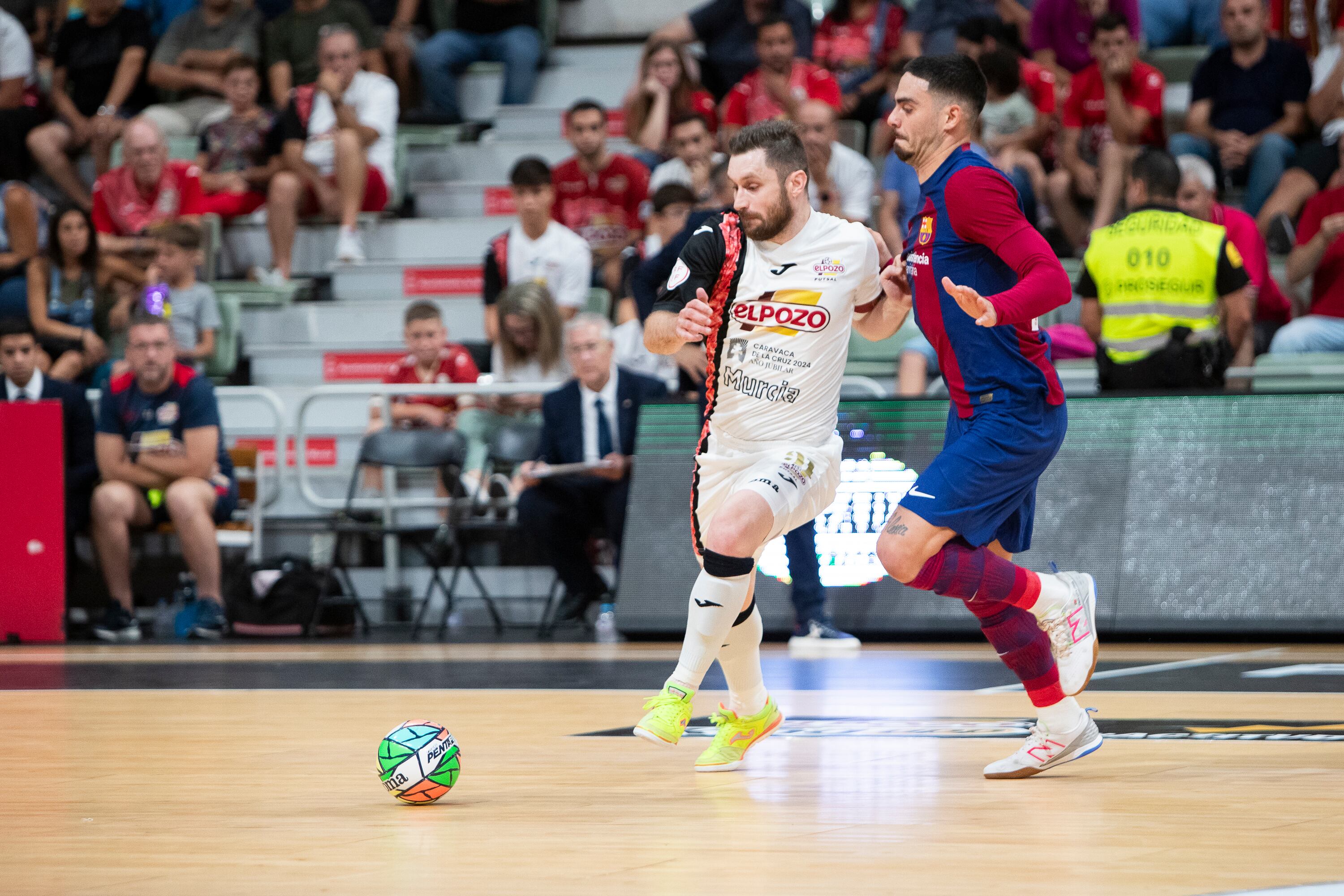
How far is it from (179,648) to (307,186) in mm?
5156

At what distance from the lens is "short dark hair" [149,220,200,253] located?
12.5 meters

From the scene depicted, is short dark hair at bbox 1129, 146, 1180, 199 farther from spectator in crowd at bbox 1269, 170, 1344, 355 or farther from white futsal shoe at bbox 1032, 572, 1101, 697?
white futsal shoe at bbox 1032, 572, 1101, 697

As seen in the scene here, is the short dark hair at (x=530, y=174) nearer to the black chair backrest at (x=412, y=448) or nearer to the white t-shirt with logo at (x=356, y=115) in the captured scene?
the black chair backrest at (x=412, y=448)

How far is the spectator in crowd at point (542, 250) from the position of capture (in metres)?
12.2

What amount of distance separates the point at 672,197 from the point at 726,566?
617 cm

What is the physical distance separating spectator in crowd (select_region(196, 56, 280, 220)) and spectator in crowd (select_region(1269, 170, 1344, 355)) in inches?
317

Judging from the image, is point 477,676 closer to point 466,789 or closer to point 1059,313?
point 466,789

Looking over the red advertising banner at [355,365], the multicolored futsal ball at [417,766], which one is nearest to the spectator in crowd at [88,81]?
the red advertising banner at [355,365]

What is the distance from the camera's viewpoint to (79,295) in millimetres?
13305

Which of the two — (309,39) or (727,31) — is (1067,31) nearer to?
(727,31)

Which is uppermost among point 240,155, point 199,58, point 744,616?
point 199,58

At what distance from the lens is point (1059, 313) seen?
467 inches

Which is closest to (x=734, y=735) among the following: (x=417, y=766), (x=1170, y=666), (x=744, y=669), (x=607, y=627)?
(x=744, y=669)

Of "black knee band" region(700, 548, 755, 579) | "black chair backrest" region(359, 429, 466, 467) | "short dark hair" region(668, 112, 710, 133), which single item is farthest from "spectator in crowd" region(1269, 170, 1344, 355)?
"black knee band" region(700, 548, 755, 579)
